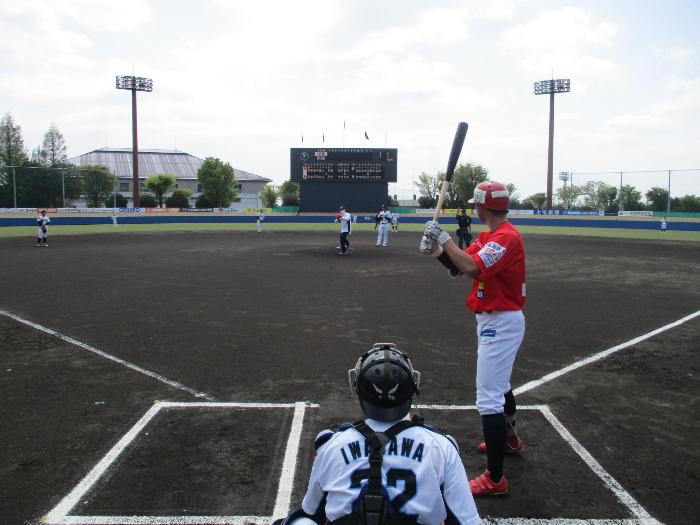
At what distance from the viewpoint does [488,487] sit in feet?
13.3

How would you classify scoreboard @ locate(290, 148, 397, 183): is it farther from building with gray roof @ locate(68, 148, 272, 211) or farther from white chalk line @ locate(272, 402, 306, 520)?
building with gray roof @ locate(68, 148, 272, 211)

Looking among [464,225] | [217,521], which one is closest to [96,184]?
[464,225]

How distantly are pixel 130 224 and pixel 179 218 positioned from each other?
15.7 feet

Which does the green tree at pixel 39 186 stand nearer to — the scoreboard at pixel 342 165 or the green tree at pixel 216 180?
the green tree at pixel 216 180

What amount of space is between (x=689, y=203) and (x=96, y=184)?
3176 inches

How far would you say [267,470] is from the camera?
443cm

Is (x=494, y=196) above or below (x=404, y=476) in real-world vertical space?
above

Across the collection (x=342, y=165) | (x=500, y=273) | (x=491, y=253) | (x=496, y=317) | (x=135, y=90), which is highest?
(x=135, y=90)

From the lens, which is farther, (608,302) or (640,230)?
(640,230)

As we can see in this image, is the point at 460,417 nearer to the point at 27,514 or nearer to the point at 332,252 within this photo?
the point at 27,514

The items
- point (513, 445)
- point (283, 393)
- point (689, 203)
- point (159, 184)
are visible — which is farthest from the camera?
point (159, 184)

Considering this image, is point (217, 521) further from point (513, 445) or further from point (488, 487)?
point (513, 445)

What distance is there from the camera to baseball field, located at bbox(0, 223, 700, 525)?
4059mm

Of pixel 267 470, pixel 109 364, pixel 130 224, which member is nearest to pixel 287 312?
pixel 109 364
